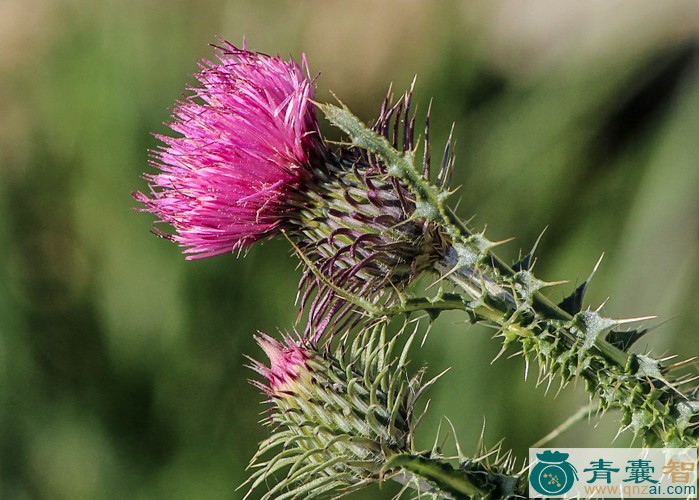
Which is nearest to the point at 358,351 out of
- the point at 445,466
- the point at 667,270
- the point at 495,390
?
the point at 445,466

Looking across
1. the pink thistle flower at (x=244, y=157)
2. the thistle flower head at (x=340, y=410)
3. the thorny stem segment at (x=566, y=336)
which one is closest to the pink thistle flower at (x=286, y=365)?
the thistle flower head at (x=340, y=410)

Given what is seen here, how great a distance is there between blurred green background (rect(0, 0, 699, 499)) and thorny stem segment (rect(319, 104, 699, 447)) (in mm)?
1943

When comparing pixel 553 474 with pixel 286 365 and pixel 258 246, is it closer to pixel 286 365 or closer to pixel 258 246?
pixel 286 365

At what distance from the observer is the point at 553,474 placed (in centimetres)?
152

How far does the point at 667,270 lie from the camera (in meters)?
3.58

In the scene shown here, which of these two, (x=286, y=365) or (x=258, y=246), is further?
(x=258, y=246)

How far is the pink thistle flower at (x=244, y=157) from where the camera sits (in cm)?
158

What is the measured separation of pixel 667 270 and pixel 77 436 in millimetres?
2901

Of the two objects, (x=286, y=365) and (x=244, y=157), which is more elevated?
(x=244, y=157)

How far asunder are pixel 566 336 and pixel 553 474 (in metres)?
0.33

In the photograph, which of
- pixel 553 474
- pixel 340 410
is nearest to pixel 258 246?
pixel 340 410

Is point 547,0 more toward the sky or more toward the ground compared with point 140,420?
more toward the sky

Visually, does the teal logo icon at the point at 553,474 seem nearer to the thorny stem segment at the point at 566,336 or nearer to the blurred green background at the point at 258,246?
the thorny stem segment at the point at 566,336

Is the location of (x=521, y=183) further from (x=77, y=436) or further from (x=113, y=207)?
(x=77, y=436)
